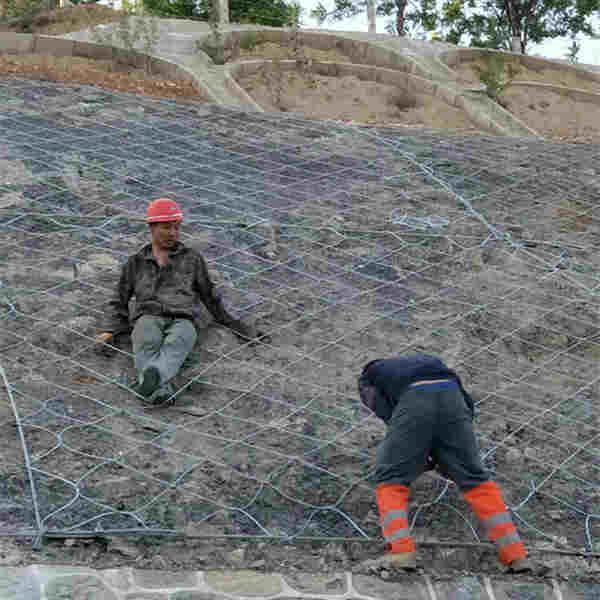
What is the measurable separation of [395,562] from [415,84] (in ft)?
31.1

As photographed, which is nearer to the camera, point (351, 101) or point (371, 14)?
point (351, 101)

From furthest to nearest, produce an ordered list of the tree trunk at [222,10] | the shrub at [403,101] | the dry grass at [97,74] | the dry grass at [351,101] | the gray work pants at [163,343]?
1. the tree trunk at [222,10]
2. the shrub at [403,101]
3. the dry grass at [351,101]
4. the dry grass at [97,74]
5. the gray work pants at [163,343]

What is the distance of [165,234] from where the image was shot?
4.30 m

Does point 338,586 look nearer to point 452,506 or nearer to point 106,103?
point 452,506

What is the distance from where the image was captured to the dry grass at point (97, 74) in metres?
9.32

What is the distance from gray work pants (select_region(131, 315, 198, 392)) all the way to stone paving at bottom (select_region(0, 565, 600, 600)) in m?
1.21

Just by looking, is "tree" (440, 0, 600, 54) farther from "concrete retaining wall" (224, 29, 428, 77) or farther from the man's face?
the man's face

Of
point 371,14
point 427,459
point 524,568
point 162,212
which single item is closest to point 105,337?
point 162,212

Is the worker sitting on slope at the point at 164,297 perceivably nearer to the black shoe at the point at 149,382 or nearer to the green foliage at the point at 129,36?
the black shoe at the point at 149,382

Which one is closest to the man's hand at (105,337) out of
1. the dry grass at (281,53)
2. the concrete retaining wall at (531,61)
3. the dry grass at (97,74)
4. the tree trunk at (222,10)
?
the dry grass at (97,74)

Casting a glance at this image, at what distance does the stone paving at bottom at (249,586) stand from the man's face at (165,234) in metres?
1.86

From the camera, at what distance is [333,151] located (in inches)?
302

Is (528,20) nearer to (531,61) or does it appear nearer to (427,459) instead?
(531,61)

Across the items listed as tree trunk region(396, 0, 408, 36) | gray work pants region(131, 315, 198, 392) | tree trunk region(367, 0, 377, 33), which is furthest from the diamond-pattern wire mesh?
tree trunk region(396, 0, 408, 36)
